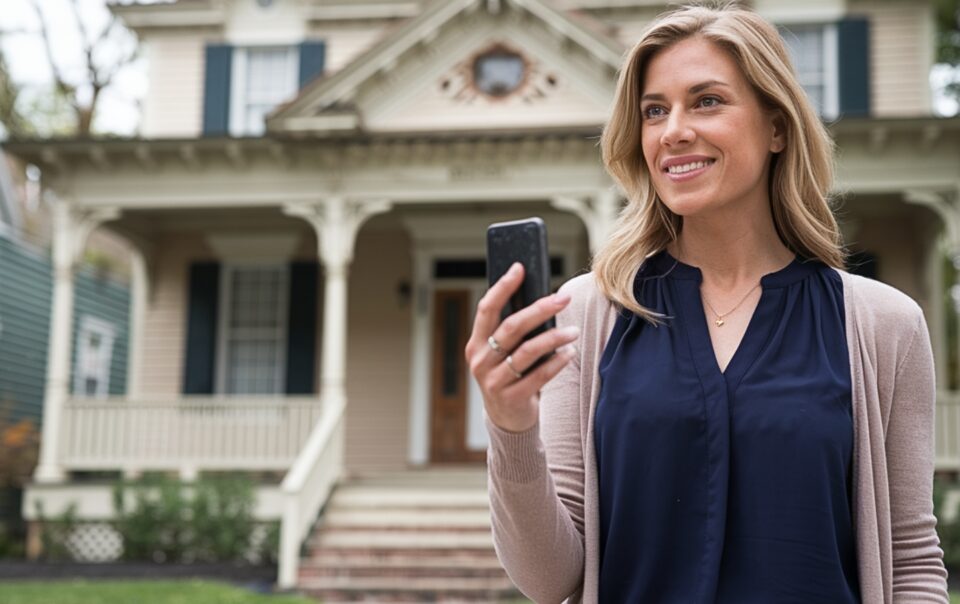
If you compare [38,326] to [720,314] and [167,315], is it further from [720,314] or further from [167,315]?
[720,314]

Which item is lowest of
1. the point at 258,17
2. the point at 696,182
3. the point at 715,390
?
the point at 715,390

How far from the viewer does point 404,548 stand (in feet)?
34.1

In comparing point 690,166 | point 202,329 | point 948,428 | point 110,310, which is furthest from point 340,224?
point 690,166

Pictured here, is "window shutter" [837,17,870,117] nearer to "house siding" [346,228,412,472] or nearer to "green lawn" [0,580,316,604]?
"house siding" [346,228,412,472]

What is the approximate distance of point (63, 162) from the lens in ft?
→ 42.1

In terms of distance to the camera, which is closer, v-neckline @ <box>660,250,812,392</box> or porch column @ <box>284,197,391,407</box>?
v-neckline @ <box>660,250,812,392</box>

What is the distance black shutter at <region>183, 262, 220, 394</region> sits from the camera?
46.8ft

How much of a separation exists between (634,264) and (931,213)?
12124mm

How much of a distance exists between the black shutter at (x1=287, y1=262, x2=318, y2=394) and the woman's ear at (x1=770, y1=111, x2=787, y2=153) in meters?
12.6

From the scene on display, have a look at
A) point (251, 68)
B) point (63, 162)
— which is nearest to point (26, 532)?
point (63, 162)

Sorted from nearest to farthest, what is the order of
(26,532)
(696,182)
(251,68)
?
(696,182), (26,532), (251,68)

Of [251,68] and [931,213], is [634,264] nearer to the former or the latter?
[931,213]

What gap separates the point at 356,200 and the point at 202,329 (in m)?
3.17

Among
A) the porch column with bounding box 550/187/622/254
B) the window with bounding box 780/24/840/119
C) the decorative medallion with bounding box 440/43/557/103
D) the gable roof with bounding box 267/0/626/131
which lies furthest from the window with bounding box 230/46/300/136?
the window with bounding box 780/24/840/119
